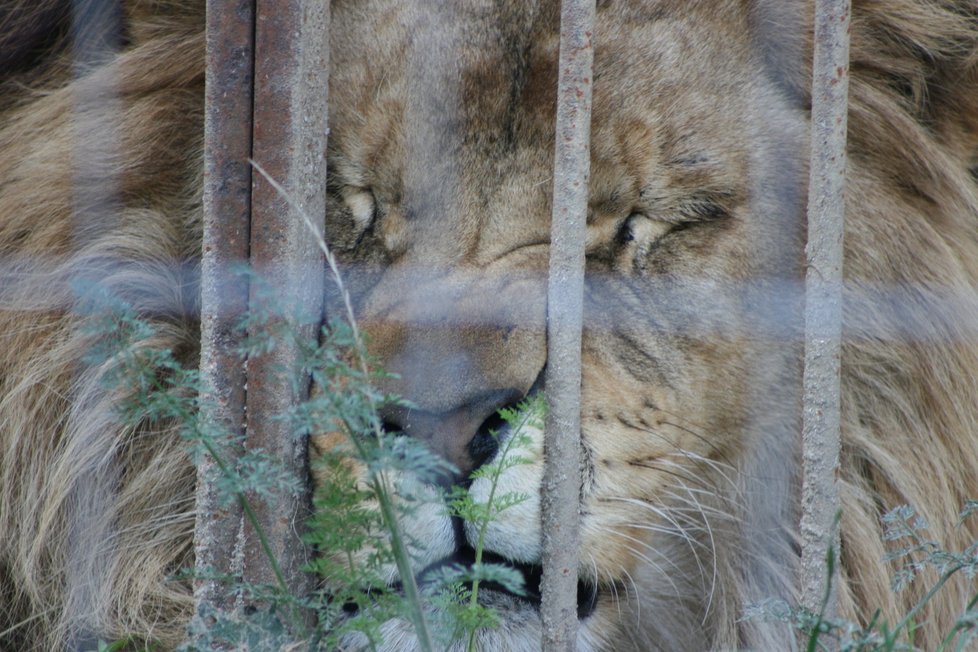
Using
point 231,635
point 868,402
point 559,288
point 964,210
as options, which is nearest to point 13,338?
point 231,635

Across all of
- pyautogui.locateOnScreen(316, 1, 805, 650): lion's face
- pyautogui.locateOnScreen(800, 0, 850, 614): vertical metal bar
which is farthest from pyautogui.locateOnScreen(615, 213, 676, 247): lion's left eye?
pyautogui.locateOnScreen(800, 0, 850, 614): vertical metal bar

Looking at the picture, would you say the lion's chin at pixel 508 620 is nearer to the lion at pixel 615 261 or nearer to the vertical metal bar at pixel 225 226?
the lion at pixel 615 261

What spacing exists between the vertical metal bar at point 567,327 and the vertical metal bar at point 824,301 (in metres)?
0.27

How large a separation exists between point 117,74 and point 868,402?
1290 millimetres

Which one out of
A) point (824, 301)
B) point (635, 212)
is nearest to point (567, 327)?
point (824, 301)

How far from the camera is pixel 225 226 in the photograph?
4.50 ft

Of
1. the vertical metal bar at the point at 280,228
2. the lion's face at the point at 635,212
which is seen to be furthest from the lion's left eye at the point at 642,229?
the vertical metal bar at the point at 280,228

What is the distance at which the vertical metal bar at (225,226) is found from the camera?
1.35 m

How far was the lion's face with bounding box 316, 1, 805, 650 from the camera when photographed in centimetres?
156

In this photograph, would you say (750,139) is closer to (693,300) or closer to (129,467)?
(693,300)

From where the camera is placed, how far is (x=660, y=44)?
1.64 meters

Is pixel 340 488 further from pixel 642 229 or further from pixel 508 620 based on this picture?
pixel 642 229

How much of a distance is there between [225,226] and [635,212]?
59cm

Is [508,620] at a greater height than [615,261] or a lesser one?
lesser
